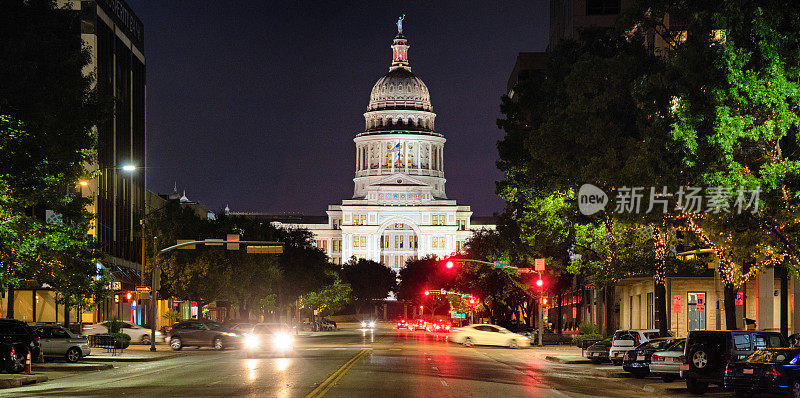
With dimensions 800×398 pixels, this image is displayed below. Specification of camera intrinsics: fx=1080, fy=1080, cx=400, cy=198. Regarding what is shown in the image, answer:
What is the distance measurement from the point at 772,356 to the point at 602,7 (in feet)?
252

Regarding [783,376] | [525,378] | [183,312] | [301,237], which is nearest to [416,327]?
[301,237]

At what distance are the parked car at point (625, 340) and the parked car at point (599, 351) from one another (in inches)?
46.8

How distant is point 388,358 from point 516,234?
35.6 m

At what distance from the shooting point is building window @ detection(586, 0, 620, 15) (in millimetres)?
97875

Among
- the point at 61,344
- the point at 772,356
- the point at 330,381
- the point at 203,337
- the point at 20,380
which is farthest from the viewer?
the point at 203,337

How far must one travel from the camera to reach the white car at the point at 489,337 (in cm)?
6456

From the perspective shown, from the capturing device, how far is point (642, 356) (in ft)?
115

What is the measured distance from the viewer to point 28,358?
3259 cm

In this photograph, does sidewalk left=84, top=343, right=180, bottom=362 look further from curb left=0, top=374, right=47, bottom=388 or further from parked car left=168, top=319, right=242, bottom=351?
curb left=0, top=374, right=47, bottom=388

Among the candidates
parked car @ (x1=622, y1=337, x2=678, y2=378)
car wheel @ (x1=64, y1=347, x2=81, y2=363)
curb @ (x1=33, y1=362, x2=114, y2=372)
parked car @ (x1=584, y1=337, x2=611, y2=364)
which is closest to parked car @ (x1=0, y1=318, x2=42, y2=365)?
curb @ (x1=33, y1=362, x2=114, y2=372)

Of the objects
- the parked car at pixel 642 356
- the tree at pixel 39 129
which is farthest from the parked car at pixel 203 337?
the parked car at pixel 642 356

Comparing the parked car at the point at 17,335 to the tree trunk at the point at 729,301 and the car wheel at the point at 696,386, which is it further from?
the tree trunk at the point at 729,301

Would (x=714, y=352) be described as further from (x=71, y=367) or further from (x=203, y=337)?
(x=203, y=337)

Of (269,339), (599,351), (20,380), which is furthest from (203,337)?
(20,380)
